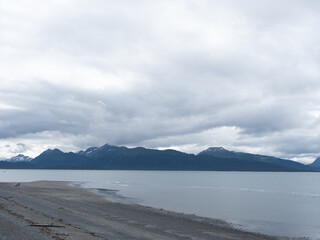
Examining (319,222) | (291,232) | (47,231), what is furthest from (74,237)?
(319,222)

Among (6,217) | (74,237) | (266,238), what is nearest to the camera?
(74,237)

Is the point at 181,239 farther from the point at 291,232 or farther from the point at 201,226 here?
the point at 291,232

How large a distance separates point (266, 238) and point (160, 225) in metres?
11.5

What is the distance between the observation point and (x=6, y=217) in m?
30.8

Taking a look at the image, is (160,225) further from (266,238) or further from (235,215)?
(235,215)

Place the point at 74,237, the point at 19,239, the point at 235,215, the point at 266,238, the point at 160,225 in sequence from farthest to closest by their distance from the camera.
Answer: the point at 235,215
the point at 160,225
the point at 266,238
the point at 74,237
the point at 19,239

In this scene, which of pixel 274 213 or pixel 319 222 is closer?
pixel 319 222

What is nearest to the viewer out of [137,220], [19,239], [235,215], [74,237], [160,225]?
[19,239]

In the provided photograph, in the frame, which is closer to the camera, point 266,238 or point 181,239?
point 181,239

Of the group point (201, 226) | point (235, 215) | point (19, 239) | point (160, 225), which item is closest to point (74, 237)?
point (19, 239)

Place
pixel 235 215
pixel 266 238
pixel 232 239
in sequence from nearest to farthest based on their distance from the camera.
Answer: pixel 232 239 → pixel 266 238 → pixel 235 215

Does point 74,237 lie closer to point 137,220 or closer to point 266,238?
point 137,220

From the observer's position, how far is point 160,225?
38938 millimetres

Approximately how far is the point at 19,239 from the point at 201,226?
23.3 meters
